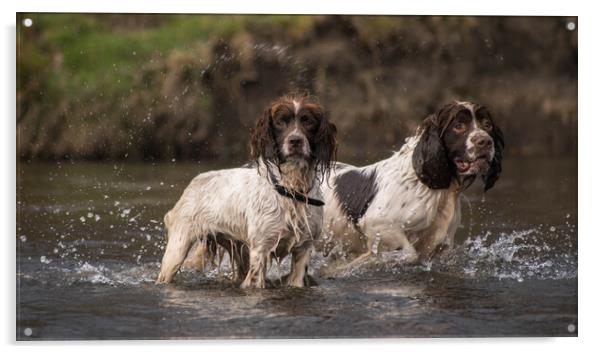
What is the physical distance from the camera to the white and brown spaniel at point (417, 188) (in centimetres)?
770

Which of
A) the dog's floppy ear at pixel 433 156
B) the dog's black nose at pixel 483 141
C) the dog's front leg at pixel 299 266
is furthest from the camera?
the dog's floppy ear at pixel 433 156

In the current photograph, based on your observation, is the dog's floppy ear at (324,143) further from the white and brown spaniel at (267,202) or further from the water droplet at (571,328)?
the water droplet at (571,328)

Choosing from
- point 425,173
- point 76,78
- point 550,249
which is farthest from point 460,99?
point 76,78

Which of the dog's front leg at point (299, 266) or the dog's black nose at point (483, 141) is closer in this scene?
the dog's front leg at point (299, 266)

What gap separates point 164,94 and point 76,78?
0.49 m

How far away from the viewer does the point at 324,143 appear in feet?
24.0

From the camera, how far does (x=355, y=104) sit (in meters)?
7.75

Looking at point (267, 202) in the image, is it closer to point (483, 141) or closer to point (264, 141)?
point (264, 141)

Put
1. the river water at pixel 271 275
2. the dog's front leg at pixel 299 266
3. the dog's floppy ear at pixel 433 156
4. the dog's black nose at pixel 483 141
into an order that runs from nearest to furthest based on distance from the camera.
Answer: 1. the river water at pixel 271 275
2. the dog's front leg at pixel 299 266
3. the dog's black nose at pixel 483 141
4. the dog's floppy ear at pixel 433 156

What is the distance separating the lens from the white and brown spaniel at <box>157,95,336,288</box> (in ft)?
23.9

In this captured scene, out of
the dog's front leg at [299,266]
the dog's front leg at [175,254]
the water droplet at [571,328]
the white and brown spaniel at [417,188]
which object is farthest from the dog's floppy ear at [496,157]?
the dog's front leg at [175,254]
